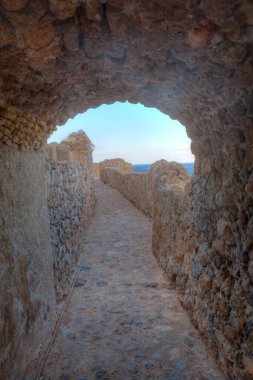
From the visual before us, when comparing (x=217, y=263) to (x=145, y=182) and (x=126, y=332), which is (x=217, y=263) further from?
(x=145, y=182)

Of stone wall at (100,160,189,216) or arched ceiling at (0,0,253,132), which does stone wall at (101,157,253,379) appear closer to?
arched ceiling at (0,0,253,132)

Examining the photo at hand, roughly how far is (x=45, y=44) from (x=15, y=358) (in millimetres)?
2618

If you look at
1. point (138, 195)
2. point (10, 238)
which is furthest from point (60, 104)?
point (138, 195)

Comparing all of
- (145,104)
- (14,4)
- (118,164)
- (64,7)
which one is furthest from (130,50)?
(118,164)

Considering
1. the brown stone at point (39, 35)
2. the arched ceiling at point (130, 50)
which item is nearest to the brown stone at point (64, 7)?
the arched ceiling at point (130, 50)

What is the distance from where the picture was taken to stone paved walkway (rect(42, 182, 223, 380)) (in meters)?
3.12

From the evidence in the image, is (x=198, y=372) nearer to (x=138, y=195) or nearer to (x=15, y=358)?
(x=15, y=358)

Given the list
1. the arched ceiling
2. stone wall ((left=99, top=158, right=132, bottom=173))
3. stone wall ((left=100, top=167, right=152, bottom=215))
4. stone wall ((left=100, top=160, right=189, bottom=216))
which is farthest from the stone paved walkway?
stone wall ((left=99, top=158, right=132, bottom=173))

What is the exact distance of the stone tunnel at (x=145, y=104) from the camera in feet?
5.55

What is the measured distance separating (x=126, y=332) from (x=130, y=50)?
11.0ft

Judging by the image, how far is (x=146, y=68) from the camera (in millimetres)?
2377

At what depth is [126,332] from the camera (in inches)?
151

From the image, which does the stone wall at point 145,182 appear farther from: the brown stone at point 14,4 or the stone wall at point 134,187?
the brown stone at point 14,4

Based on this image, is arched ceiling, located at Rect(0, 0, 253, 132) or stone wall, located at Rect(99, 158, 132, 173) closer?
arched ceiling, located at Rect(0, 0, 253, 132)
